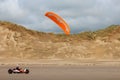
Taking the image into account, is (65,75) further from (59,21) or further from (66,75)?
(59,21)

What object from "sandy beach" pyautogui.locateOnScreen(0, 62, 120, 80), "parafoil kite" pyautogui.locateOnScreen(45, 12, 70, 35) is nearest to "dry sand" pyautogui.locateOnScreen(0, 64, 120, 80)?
"sandy beach" pyautogui.locateOnScreen(0, 62, 120, 80)

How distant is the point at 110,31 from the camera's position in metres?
71.8

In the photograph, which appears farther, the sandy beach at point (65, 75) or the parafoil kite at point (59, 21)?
the parafoil kite at point (59, 21)

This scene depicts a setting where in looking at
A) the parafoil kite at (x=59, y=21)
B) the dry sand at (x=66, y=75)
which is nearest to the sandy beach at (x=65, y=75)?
the dry sand at (x=66, y=75)

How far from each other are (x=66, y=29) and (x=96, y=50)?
59.3 feet

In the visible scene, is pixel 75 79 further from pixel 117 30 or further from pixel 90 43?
pixel 117 30

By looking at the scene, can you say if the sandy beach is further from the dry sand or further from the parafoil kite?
the parafoil kite

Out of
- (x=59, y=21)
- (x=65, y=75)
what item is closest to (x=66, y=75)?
(x=65, y=75)

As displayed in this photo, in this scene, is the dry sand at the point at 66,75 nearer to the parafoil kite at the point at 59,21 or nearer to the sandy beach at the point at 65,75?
the sandy beach at the point at 65,75

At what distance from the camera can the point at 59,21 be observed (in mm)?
48500

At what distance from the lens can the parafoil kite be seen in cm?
4784

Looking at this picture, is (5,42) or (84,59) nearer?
(84,59)

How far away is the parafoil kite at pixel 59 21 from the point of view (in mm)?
47844

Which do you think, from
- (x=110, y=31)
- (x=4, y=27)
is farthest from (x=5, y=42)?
(x=110, y=31)
